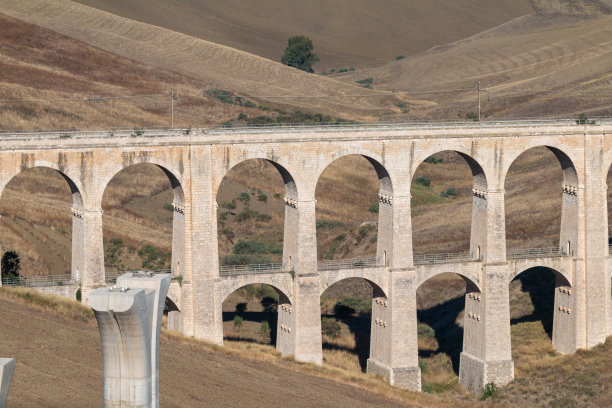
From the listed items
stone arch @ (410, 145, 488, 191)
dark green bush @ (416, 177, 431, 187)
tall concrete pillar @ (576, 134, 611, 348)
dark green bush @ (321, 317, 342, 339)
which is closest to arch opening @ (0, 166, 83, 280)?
dark green bush @ (321, 317, 342, 339)

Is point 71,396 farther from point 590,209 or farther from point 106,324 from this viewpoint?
point 590,209

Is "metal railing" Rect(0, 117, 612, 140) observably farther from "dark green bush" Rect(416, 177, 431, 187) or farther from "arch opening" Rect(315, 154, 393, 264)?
"dark green bush" Rect(416, 177, 431, 187)

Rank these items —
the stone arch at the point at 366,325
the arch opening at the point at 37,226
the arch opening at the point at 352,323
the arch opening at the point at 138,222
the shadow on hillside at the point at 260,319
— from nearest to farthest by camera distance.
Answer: the stone arch at the point at 366,325 → the arch opening at the point at 352,323 → the shadow on hillside at the point at 260,319 → the arch opening at the point at 37,226 → the arch opening at the point at 138,222

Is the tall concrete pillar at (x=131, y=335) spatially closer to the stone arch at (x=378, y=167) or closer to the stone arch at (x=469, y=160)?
the stone arch at (x=378, y=167)

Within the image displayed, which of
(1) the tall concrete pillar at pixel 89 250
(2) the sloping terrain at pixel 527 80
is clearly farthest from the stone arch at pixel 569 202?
(2) the sloping terrain at pixel 527 80

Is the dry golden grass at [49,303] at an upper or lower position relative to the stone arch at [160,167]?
lower

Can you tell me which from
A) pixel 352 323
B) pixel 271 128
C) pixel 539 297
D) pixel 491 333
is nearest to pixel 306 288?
pixel 271 128

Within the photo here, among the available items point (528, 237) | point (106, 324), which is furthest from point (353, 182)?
point (106, 324)

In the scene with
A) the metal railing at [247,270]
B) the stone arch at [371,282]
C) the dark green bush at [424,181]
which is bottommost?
the stone arch at [371,282]
